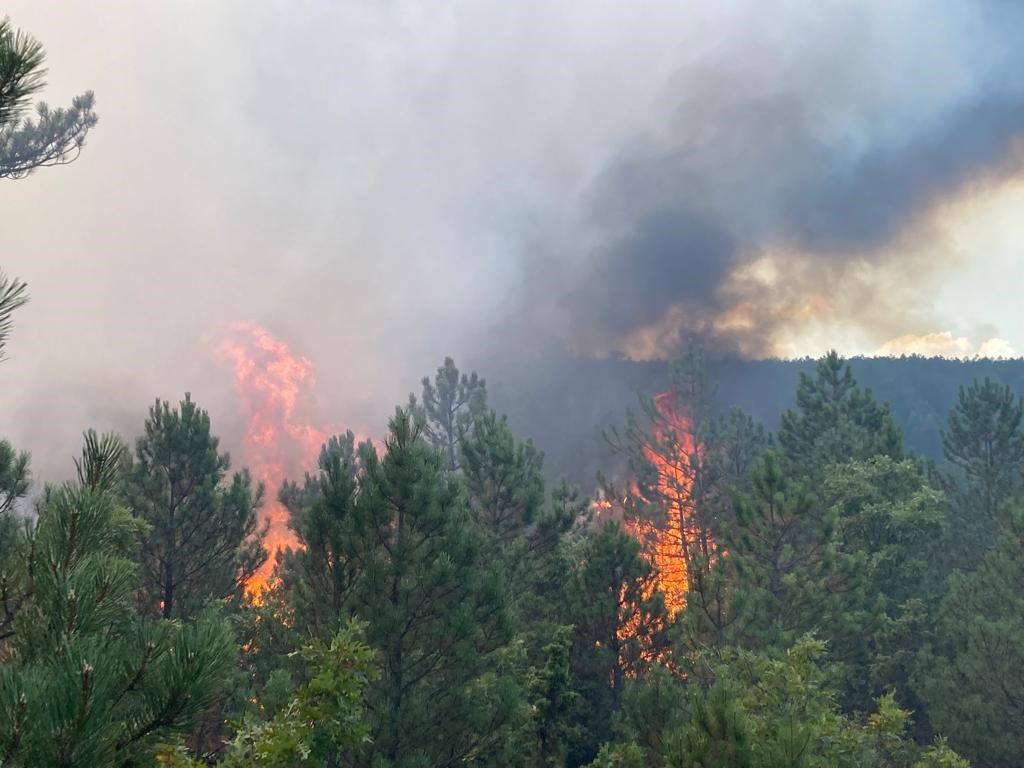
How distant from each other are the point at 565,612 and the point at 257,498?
1032cm

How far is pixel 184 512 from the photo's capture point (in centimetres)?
1709

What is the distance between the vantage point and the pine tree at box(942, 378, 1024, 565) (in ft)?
105

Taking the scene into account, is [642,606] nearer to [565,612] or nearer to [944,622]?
[565,612]

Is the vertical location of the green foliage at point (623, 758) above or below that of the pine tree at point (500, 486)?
below

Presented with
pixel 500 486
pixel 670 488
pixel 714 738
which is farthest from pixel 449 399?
pixel 714 738

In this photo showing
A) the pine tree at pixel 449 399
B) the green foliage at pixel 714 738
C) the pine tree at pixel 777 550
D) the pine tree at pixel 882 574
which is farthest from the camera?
the pine tree at pixel 449 399

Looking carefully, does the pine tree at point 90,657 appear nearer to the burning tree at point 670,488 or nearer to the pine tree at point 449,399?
the burning tree at point 670,488

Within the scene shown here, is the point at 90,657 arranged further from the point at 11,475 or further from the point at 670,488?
the point at 670,488

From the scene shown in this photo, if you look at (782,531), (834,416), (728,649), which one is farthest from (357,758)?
(834,416)

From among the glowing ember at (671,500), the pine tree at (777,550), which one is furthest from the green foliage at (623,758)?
the glowing ember at (671,500)

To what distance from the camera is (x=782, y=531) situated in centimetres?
2125

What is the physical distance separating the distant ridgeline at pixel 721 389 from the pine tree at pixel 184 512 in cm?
7687

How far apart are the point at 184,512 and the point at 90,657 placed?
16.0 meters

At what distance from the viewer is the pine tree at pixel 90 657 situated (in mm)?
2744
